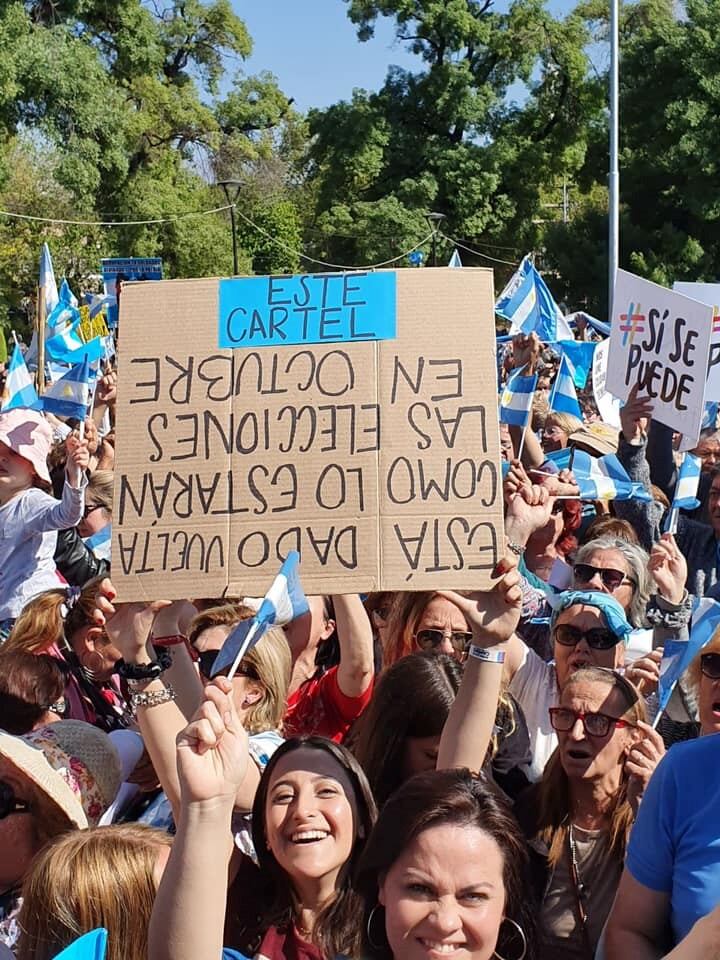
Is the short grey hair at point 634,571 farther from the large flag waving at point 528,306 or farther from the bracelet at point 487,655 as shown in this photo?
the large flag waving at point 528,306

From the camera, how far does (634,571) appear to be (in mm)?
4516

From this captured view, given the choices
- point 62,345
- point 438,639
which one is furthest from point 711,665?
point 62,345

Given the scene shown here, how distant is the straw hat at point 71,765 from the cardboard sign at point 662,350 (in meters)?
2.93

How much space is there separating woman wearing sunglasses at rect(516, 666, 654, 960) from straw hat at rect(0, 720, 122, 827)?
101cm

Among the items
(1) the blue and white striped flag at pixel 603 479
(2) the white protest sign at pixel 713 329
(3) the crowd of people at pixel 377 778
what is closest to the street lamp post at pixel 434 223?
(2) the white protest sign at pixel 713 329

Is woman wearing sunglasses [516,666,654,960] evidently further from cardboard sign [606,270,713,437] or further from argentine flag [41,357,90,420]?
argentine flag [41,357,90,420]

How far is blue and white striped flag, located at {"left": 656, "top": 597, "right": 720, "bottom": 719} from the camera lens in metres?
3.01

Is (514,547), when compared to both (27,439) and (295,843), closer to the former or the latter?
(295,843)

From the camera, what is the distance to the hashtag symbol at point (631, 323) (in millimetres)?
6008

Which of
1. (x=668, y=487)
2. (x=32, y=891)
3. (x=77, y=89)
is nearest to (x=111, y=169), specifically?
(x=77, y=89)

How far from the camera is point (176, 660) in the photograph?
3006 mm

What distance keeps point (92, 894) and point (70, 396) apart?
6.69m

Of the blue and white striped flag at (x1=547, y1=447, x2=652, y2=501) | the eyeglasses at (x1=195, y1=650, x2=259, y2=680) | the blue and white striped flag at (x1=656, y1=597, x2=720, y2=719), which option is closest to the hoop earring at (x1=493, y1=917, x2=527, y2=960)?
the blue and white striped flag at (x1=656, y1=597, x2=720, y2=719)

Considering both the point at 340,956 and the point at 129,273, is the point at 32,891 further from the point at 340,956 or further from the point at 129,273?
the point at 129,273
